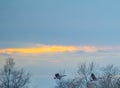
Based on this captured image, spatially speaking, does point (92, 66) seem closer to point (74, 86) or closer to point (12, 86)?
point (74, 86)

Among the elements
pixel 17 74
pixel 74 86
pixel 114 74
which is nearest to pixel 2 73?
pixel 17 74

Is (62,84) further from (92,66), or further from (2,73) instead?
(2,73)

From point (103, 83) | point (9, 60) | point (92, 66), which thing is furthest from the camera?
point (92, 66)

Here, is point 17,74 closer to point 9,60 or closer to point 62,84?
point 9,60

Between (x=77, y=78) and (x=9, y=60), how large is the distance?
11795 millimetres

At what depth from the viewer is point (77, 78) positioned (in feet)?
265

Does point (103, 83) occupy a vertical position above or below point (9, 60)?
below

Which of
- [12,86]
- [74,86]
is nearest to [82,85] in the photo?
[74,86]

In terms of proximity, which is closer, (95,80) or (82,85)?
(95,80)

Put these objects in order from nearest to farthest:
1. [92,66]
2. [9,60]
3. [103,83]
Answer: [103,83]
[9,60]
[92,66]

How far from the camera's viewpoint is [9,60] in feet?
251

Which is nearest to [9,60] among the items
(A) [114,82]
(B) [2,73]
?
(B) [2,73]

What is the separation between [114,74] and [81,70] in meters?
5.24

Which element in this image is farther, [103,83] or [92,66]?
[92,66]
